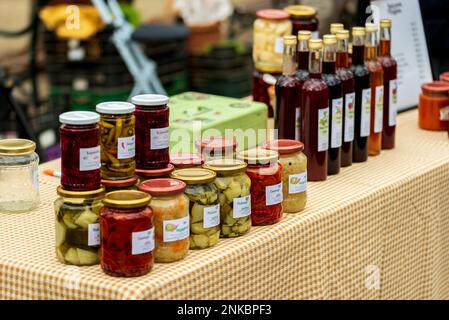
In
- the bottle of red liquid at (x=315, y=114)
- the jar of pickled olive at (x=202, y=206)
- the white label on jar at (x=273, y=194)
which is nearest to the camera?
the jar of pickled olive at (x=202, y=206)

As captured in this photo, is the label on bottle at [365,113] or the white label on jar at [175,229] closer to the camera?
the white label on jar at [175,229]

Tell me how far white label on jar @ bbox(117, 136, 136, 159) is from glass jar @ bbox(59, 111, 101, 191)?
10 centimetres

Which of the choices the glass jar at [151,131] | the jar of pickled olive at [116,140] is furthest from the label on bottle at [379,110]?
the jar of pickled olive at [116,140]

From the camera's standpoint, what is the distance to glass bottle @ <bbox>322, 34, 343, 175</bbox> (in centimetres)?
312

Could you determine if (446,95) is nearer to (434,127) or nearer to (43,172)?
(434,127)

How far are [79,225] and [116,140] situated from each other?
0.26m

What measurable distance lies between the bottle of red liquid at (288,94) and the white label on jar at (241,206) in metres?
0.58

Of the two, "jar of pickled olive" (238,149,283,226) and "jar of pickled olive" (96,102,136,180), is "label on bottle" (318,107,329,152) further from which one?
"jar of pickled olive" (96,102,136,180)

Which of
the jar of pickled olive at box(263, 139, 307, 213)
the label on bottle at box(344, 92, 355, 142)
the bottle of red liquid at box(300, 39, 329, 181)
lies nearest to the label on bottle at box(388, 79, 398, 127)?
the label on bottle at box(344, 92, 355, 142)

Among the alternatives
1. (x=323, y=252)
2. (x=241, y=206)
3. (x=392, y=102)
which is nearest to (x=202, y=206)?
(x=241, y=206)

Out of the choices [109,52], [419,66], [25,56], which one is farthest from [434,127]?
[25,56]

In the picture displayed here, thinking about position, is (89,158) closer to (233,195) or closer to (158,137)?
(158,137)

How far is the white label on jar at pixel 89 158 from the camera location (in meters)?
2.42

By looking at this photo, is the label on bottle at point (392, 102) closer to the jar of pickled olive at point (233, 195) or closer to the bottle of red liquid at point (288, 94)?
the bottle of red liquid at point (288, 94)
